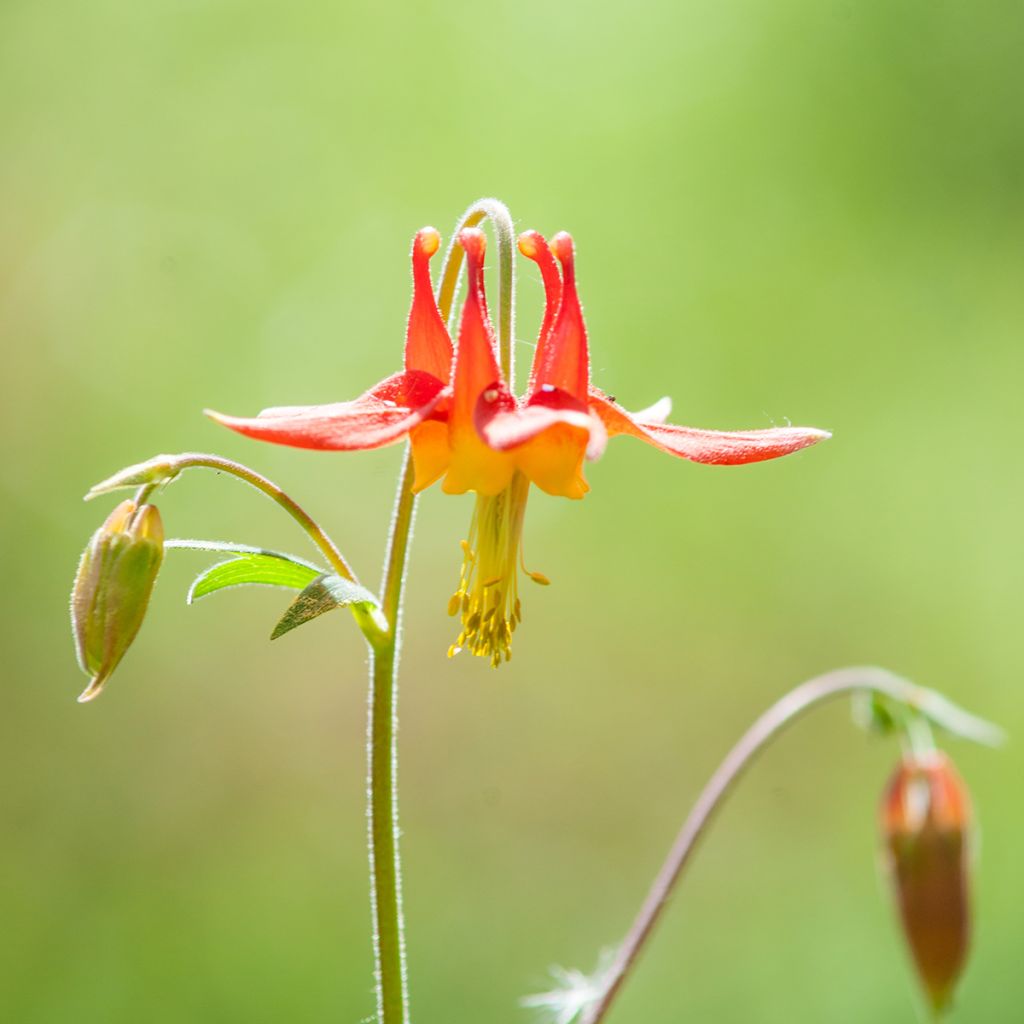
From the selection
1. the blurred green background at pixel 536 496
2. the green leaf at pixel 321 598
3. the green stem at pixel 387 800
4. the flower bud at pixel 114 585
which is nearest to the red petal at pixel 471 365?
the green stem at pixel 387 800

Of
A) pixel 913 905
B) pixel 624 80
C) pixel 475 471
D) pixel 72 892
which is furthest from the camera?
pixel 624 80

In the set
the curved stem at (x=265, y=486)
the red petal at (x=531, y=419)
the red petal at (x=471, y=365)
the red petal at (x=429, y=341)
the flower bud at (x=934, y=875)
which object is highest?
the red petal at (x=429, y=341)

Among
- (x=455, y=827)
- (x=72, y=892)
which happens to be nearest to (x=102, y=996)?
(x=72, y=892)

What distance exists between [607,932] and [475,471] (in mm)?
4050

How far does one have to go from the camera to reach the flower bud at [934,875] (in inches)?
85.6

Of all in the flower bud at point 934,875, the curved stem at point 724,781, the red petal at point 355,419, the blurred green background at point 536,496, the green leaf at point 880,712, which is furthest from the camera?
the blurred green background at point 536,496

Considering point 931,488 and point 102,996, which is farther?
point 931,488

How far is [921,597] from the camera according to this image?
6559 mm

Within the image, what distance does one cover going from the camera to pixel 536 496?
6.91 metres

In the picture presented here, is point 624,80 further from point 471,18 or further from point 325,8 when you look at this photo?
point 325,8

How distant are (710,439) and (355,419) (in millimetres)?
468

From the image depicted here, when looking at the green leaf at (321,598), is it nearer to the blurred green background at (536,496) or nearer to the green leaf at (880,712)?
the green leaf at (880,712)

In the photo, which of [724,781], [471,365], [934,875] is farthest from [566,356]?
[934,875]

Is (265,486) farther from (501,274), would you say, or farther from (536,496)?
(536,496)
